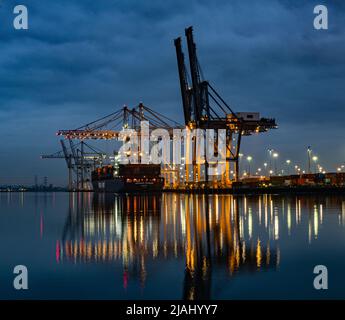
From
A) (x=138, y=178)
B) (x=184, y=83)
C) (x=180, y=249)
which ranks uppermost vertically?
(x=184, y=83)

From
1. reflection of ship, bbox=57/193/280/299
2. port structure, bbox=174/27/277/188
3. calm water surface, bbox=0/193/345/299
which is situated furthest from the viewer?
port structure, bbox=174/27/277/188

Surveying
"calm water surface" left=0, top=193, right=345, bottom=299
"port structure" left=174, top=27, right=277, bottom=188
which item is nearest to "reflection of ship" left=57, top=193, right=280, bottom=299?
"calm water surface" left=0, top=193, right=345, bottom=299

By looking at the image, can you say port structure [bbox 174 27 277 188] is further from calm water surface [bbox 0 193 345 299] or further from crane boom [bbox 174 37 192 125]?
calm water surface [bbox 0 193 345 299]

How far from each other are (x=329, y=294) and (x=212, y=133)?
7173 centimetres

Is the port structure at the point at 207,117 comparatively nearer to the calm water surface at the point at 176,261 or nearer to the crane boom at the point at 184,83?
the crane boom at the point at 184,83

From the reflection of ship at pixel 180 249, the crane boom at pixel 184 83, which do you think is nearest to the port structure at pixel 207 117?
the crane boom at pixel 184 83

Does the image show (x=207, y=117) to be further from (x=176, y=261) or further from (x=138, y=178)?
(x=176, y=261)

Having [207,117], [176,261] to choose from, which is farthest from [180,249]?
[207,117]

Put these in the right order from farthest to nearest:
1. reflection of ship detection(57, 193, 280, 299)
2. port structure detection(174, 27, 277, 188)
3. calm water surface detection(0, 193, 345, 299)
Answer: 1. port structure detection(174, 27, 277, 188)
2. reflection of ship detection(57, 193, 280, 299)
3. calm water surface detection(0, 193, 345, 299)

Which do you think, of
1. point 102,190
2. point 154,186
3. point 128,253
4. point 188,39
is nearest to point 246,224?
point 128,253

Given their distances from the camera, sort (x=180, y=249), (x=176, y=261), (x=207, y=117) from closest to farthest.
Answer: (x=176, y=261)
(x=180, y=249)
(x=207, y=117)

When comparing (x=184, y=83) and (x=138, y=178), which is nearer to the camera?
(x=184, y=83)

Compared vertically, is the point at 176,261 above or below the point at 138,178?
below
